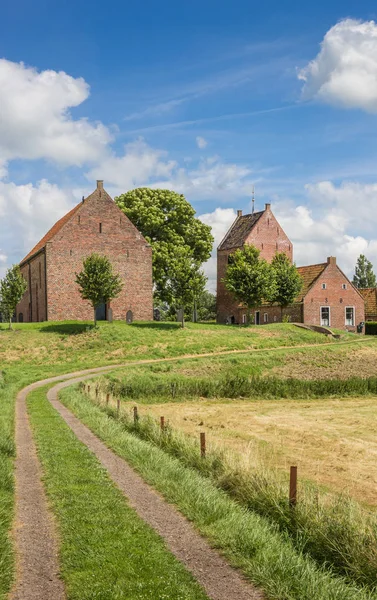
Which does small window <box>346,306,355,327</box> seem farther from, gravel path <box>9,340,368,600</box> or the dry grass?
gravel path <box>9,340,368,600</box>

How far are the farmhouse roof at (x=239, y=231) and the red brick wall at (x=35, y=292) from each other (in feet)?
76.0

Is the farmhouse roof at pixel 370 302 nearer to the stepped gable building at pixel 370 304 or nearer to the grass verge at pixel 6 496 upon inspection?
the stepped gable building at pixel 370 304

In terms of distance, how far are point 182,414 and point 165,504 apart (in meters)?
15.0

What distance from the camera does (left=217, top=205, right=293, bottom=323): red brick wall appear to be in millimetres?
66938

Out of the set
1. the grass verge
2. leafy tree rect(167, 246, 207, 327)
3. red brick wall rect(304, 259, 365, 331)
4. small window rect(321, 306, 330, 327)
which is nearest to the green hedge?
red brick wall rect(304, 259, 365, 331)

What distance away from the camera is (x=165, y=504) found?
10617 millimetres

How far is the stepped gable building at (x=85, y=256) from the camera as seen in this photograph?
53562mm

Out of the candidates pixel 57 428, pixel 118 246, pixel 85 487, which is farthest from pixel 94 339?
pixel 85 487

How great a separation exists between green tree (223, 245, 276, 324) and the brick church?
6055 mm

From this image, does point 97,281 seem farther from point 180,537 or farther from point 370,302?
point 180,537

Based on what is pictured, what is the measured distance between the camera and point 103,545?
853cm

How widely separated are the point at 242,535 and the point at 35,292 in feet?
174

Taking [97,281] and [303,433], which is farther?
[97,281]

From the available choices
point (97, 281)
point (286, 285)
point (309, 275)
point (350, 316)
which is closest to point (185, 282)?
point (97, 281)
